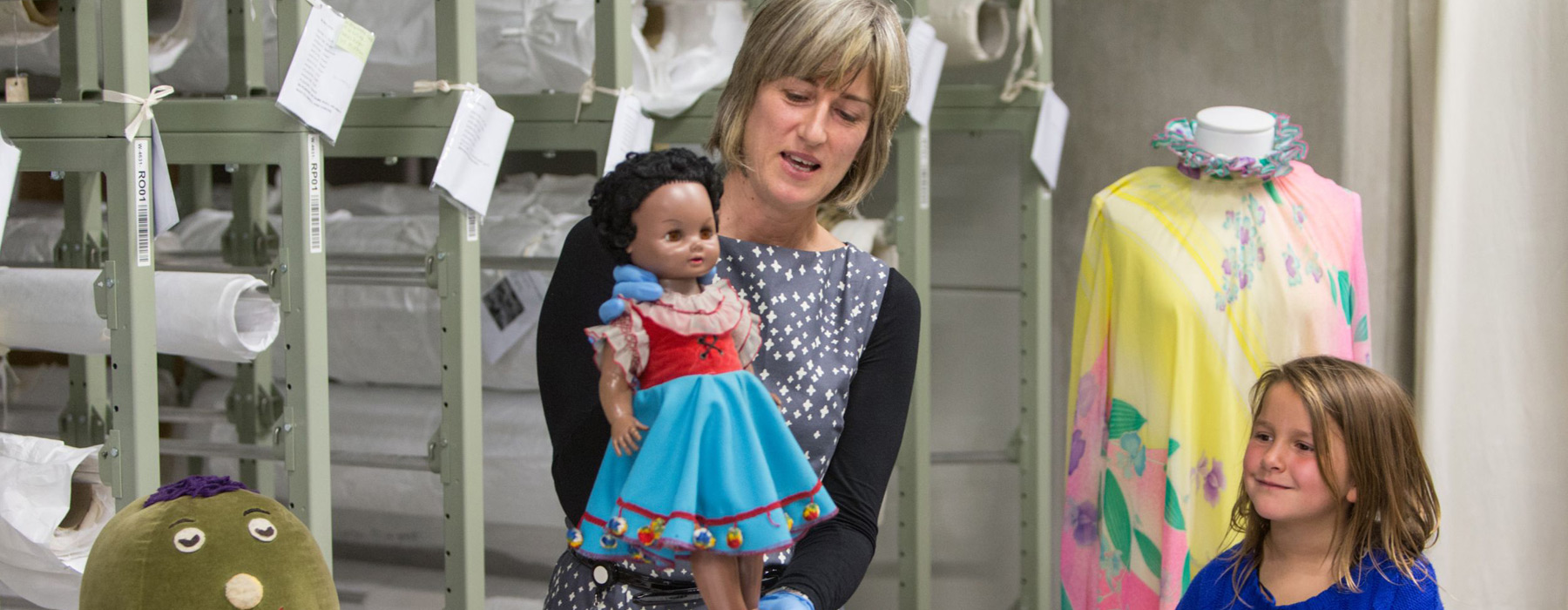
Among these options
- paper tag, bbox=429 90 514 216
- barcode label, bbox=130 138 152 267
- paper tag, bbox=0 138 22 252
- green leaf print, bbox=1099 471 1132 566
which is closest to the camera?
paper tag, bbox=0 138 22 252

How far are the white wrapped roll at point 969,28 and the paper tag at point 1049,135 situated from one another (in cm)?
14

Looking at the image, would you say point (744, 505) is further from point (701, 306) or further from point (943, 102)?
point (943, 102)

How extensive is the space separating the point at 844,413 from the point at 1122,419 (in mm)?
1050

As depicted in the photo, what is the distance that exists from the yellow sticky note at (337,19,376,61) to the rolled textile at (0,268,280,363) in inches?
15.1

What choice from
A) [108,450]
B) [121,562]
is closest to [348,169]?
[108,450]

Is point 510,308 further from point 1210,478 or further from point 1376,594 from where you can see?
point 1376,594

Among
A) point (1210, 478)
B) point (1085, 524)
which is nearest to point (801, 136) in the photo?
point (1210, 478)

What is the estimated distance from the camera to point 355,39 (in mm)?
1789

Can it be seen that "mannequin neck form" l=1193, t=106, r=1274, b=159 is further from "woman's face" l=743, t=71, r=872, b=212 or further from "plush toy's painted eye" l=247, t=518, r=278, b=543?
"plush toy's painted eye" l=247, t=518, r=278, b=543

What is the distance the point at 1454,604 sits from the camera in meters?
2.71

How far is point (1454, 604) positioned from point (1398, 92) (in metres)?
1.01

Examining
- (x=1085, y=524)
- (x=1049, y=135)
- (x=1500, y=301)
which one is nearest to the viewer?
(x=1085, y=524)

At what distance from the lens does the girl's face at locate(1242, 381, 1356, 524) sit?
5.06 feet

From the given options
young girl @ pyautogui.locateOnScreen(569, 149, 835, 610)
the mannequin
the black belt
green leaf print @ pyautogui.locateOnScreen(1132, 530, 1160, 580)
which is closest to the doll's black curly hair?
young girl @ pyautogui.locateOnScreen(569, 149, 835, 610)
